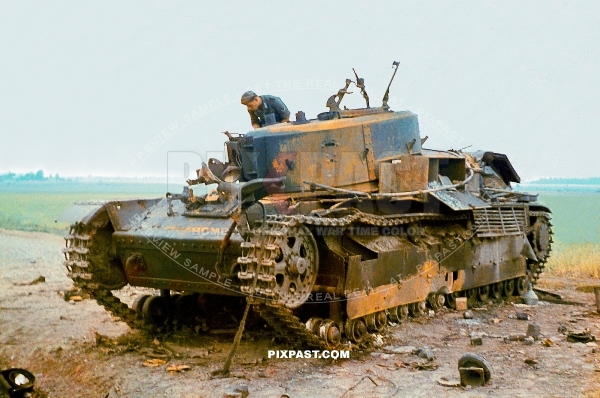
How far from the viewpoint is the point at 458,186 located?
10.1 metres

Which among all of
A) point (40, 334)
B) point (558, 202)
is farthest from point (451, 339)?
point (558, 202)

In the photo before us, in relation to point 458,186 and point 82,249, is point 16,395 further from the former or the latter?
point 458,186

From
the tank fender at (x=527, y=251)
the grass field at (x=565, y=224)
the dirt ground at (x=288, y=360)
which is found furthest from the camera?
the grass field at (x=565, y=224)

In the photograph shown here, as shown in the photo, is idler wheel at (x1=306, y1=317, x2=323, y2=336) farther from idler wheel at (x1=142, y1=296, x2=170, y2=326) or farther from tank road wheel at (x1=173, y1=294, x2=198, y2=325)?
idler wheel at (x1=142, y1=296, x2=170, y2=326)

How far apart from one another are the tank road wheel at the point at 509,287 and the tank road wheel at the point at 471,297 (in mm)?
1008

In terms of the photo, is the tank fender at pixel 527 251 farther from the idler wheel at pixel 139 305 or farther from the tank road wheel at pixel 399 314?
the idler wheel at pixel 139 305

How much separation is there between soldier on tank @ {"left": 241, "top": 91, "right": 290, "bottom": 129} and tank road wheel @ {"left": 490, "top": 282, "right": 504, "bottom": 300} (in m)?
4.35

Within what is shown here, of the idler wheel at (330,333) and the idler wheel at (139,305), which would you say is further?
the idler wheel at (139,305)

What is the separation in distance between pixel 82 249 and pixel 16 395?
231cm

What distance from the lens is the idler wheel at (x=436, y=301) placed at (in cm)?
1013

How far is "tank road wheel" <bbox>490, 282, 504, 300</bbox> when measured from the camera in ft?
38.1

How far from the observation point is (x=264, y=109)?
9766mm

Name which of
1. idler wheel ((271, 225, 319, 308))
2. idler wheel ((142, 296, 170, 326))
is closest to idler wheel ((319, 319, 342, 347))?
idler wheel ((271, 225, 319, 308))

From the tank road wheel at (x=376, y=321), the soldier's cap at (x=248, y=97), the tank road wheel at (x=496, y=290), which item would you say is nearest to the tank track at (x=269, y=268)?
the tank road wheel at (x=376, y=321)
